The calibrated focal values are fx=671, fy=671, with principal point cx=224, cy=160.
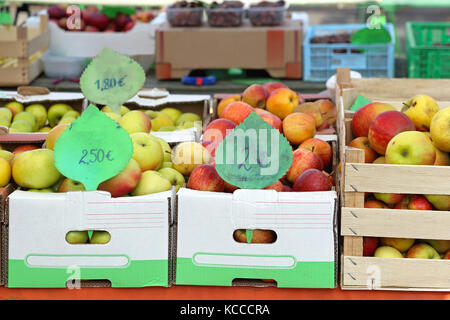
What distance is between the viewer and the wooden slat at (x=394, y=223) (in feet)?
4.90

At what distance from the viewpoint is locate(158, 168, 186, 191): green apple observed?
178cm

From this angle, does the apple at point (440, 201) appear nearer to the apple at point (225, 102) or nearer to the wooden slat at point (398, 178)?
the wooden slat at point (398, 178)

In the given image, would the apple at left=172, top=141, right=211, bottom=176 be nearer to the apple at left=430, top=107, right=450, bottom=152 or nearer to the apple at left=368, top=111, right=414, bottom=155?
the apple at left=368, top=111, right=414, bottom=155

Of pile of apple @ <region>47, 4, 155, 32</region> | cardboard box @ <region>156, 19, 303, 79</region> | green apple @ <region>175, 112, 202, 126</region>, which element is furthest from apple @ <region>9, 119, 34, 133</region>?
pile of apple @ <region>47, 4, 155, 32</region>

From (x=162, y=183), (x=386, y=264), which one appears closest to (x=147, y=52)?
(x=162, y=183)

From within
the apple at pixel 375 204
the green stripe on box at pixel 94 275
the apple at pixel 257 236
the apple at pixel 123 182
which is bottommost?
the green stripe on box at pixel 94 275

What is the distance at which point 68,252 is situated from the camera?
1530mm

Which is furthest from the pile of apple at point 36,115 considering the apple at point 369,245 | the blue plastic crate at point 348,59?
the blue plastic crate at point 348,59

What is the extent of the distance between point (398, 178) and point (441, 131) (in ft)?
0.79

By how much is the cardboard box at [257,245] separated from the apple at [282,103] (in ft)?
2.62

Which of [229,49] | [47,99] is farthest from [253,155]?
[229,49]

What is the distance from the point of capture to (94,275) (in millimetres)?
1539

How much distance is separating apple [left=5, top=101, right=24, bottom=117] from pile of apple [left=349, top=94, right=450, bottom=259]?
1.36 meters
